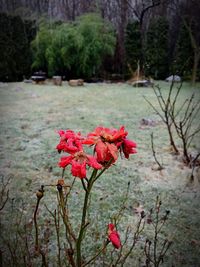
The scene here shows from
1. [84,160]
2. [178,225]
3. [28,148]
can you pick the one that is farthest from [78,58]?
[84,160]

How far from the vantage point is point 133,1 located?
166cm

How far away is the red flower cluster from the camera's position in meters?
0.47

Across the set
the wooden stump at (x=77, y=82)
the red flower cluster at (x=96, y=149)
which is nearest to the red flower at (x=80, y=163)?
the red flower cluster at (x=96, y=149)

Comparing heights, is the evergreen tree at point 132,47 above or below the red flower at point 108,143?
above

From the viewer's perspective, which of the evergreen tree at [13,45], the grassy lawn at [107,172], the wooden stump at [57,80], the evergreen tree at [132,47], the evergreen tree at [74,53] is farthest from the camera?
the wooden stump at [57,80]

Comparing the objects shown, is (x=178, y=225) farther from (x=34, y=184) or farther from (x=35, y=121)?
(x=35, y=121)

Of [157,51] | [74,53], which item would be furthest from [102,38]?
[157,51]

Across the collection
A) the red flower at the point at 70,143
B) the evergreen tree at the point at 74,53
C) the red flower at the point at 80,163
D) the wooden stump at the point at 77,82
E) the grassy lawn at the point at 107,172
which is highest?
the evergreen tree at the point at 74,53

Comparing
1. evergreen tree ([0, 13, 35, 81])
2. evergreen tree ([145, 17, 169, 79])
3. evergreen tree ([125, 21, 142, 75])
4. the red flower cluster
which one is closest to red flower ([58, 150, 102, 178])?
the red flower cluster

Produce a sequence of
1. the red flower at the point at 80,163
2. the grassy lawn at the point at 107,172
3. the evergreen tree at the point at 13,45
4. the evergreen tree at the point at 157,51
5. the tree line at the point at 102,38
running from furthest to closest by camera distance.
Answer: the evergreen tree at the point at 157,51
the evergreen tree at the point at 13,45
the tree line at the point at 102,38
the grassy lawn at the point at 107,172
the red flower at the point at 80,163

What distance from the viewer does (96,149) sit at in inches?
19.2

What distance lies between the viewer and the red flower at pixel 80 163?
460 mm

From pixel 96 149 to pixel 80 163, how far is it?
0.12 feet

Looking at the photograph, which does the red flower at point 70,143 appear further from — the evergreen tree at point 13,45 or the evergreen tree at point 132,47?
the evergreen tree at point 132,47
